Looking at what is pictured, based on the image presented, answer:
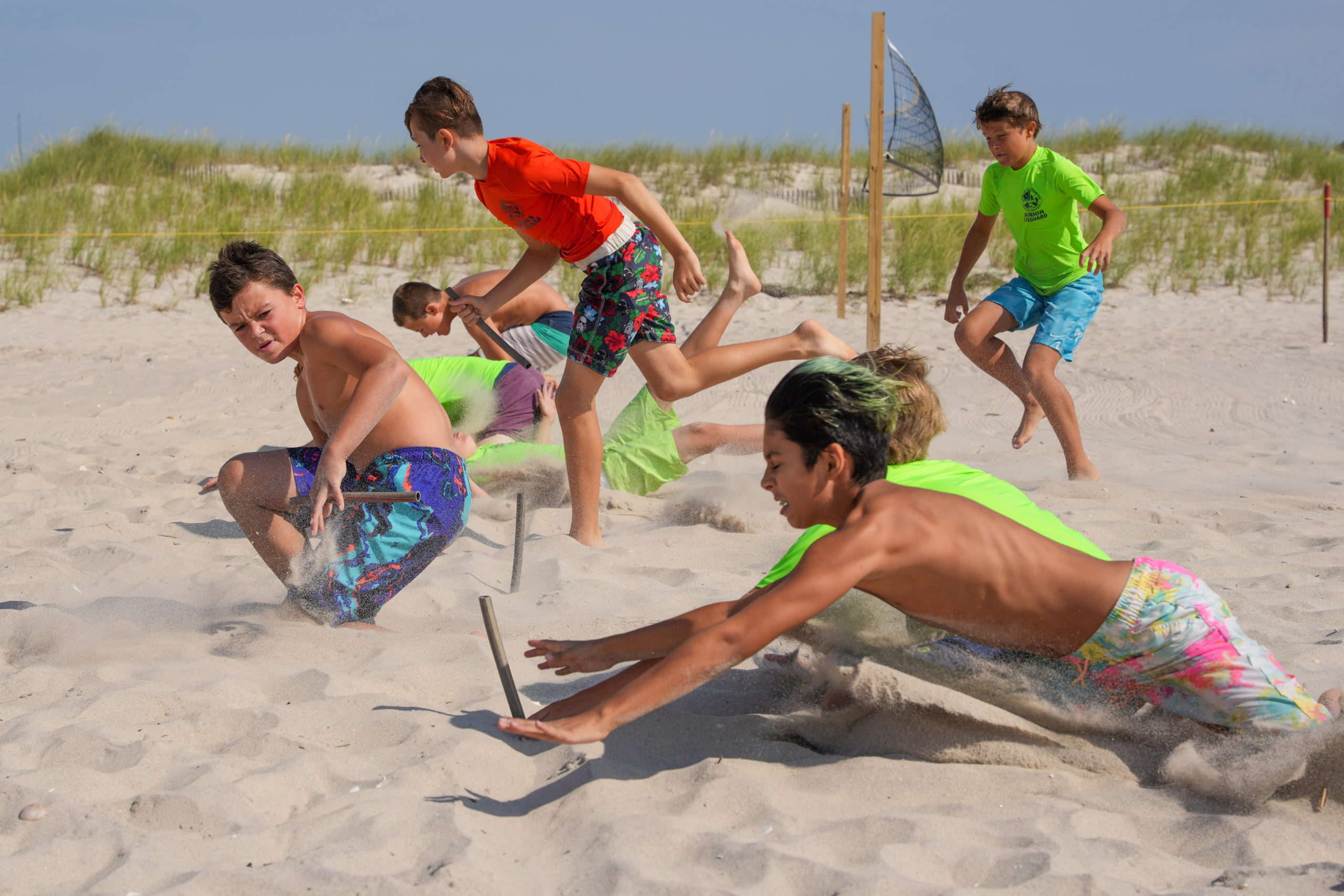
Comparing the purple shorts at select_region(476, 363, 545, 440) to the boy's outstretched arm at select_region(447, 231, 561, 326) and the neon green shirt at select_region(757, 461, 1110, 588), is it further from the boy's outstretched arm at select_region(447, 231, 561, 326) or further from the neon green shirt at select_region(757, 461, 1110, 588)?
the neon green shirt at select_region(757, 461, 1110, 588)

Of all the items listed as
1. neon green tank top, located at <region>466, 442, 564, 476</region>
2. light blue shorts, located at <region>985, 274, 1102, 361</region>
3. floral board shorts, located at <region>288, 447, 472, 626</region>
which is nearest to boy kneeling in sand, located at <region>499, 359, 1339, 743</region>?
floral board shorts, located at <region>288, 447, 472, 626</region>

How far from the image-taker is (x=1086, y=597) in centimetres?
200

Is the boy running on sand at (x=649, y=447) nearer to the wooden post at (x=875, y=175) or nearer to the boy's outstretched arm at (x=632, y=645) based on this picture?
the wooden post at (x=875, y=175)

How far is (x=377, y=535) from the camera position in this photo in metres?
2.87

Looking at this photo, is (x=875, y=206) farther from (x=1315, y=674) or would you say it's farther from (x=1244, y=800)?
(x=1244, y=800)

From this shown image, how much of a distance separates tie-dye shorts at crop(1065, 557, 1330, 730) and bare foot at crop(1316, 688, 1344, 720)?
0.32 ft

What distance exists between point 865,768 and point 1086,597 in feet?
1.69

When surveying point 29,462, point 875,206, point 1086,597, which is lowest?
point 29,462

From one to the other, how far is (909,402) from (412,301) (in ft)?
10.5

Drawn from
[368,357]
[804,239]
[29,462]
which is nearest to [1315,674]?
[368,357]

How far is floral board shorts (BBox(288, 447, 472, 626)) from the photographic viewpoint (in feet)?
9.33

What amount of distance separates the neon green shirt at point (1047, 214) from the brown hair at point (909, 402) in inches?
98.9

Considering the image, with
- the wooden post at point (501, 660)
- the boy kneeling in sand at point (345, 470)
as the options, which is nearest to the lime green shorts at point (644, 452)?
the boy kneeling in sand at point (345, 470)

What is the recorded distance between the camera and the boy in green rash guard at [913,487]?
2.07 m
